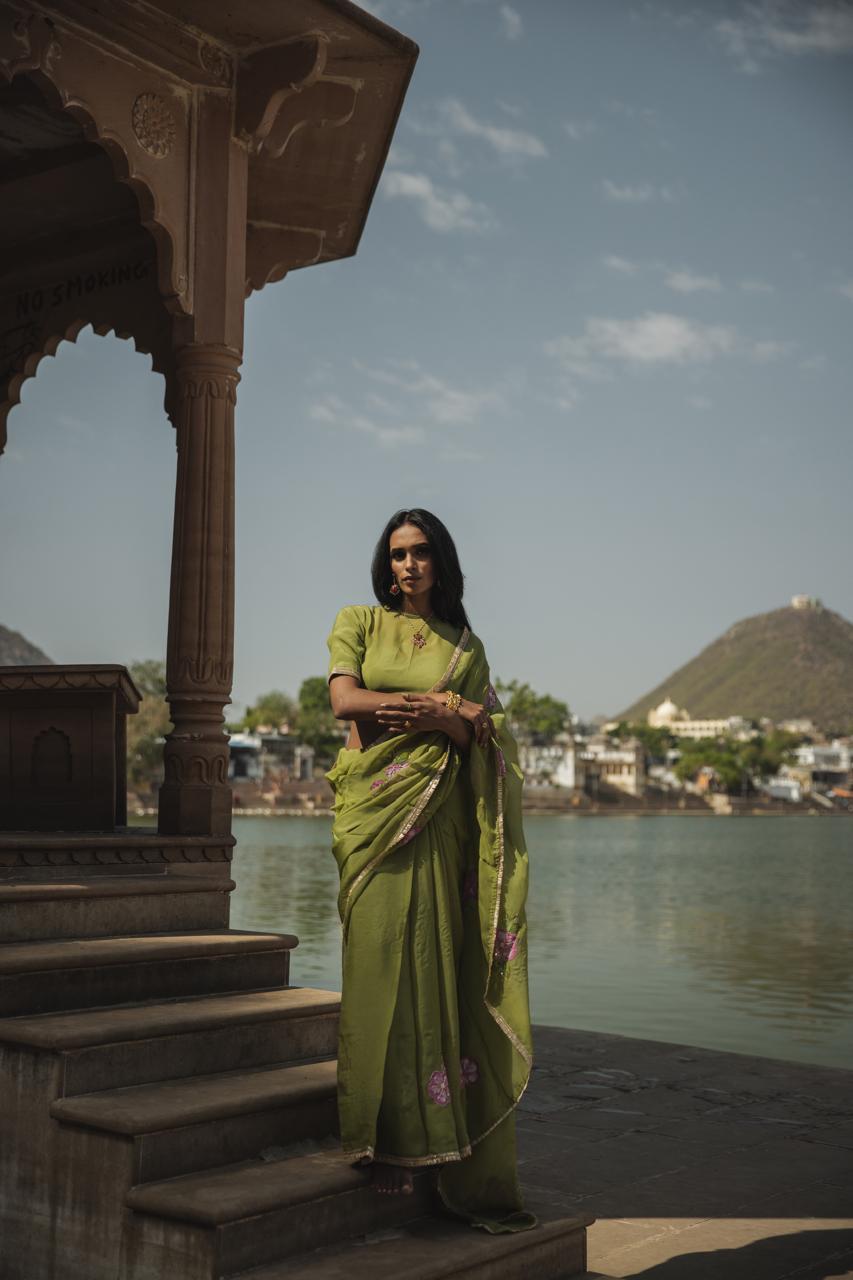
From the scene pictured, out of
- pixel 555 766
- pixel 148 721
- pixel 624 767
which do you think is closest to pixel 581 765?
pixel 555 766

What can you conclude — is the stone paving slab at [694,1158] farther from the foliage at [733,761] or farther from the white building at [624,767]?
the foliage at [733,761]

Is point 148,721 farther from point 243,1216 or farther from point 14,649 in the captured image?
point 243,1216

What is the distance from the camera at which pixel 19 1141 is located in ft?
10.4

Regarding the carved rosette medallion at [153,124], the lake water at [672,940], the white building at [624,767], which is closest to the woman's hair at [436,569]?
the carved rosette medallion at [153,124]

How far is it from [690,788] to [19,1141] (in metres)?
131

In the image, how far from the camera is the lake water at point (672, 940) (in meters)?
11.1

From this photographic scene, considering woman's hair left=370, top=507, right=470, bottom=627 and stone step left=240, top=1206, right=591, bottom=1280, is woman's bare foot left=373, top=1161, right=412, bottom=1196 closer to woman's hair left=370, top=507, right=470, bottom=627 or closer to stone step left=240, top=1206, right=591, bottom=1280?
stone step left=240, top=1206, right=591, bottom=1280

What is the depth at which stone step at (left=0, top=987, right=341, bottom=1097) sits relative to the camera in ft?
10.4

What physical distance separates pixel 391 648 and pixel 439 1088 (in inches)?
40.3

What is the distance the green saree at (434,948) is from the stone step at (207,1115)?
278mm

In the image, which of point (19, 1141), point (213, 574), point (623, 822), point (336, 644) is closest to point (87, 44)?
point (213, 574)

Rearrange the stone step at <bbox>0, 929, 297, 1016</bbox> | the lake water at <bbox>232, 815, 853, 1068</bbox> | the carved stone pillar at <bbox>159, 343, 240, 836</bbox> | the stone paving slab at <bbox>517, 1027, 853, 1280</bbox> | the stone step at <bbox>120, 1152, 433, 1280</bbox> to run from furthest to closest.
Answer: the lake water at <bbox>232, 815, 853, 1068</bbox> → the carved stone pillar at <bbox>159, 343, 240, 836</bbox> → the stone paving slab at <bbox>517, 1027, 853, 1280</bbox> → the stone step at <bbox>0, 929, 297, 1016</bbox> → the stone step at <bbox>120, 1152, 433, 1280</bbox>

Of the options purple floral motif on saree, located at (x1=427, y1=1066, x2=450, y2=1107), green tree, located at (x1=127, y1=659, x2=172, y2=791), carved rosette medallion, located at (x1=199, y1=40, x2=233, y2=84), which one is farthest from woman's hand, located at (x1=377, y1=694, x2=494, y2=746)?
green tree, located at (x1=127, y1=659, x2=172, y2=791)

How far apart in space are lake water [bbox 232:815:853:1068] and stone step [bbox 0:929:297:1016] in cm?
634
